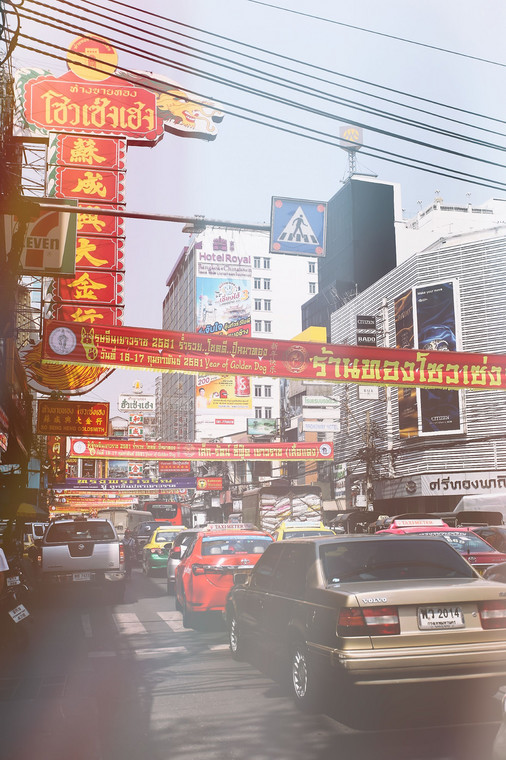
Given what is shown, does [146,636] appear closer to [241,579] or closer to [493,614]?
[241,579]

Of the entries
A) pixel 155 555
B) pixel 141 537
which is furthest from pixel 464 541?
pixel 141 537

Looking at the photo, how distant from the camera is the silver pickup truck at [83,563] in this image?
54.1 ft

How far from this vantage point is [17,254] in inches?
498

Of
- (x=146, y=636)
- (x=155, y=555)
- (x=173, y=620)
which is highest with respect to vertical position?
(x=146, y=636)

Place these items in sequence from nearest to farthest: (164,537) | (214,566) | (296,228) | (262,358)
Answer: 1. (214,566)
2. (296,228)
3. (262,358)
4. (164,537)

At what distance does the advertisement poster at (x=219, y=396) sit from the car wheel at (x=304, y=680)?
8488 cm

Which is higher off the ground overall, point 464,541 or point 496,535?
point 464,541

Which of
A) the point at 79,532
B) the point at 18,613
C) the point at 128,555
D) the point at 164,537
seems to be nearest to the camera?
the point at 18,613

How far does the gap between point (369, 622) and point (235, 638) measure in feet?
13.9

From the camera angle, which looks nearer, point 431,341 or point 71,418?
point 71,418

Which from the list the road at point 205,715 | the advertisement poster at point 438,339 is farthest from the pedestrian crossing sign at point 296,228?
the advertisement poster at point 438,339

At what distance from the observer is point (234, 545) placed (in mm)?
13289

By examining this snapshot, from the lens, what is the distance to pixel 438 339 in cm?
4106

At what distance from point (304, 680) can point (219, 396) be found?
3438 inches
